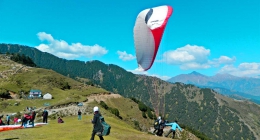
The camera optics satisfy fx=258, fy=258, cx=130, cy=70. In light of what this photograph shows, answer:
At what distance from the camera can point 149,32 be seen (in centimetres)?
2275

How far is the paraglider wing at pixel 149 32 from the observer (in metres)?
21.9

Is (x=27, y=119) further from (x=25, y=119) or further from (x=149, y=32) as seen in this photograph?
(x=149, y=32)

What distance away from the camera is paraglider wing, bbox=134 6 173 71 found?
72.0 feet

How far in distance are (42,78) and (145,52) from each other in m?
94.5

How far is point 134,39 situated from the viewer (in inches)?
925

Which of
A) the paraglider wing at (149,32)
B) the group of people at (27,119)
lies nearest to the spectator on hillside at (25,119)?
the group of people at (27,119)

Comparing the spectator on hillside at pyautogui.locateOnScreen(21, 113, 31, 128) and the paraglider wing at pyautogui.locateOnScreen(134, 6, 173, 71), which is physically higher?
the paraglider wing at pyautogui.locateOnScreen(134, 6, 173, 71)

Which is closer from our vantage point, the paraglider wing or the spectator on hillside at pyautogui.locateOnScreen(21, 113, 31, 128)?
the paraglider wing

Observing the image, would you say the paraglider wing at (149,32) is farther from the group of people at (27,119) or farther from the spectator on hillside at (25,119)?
the spectator on hillside at (25,119)

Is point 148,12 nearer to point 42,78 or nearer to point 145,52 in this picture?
point 145,52

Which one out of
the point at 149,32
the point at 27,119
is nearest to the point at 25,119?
the point at 27,119

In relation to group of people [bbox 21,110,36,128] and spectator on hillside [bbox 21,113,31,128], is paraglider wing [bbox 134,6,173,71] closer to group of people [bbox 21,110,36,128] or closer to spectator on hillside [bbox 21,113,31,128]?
group of people [bbox 21,110,36,128]

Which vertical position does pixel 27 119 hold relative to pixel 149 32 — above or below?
below

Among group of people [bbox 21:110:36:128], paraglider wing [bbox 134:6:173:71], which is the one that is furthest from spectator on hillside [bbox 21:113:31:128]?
paraglider wing [bbox 134:6:173:71]
